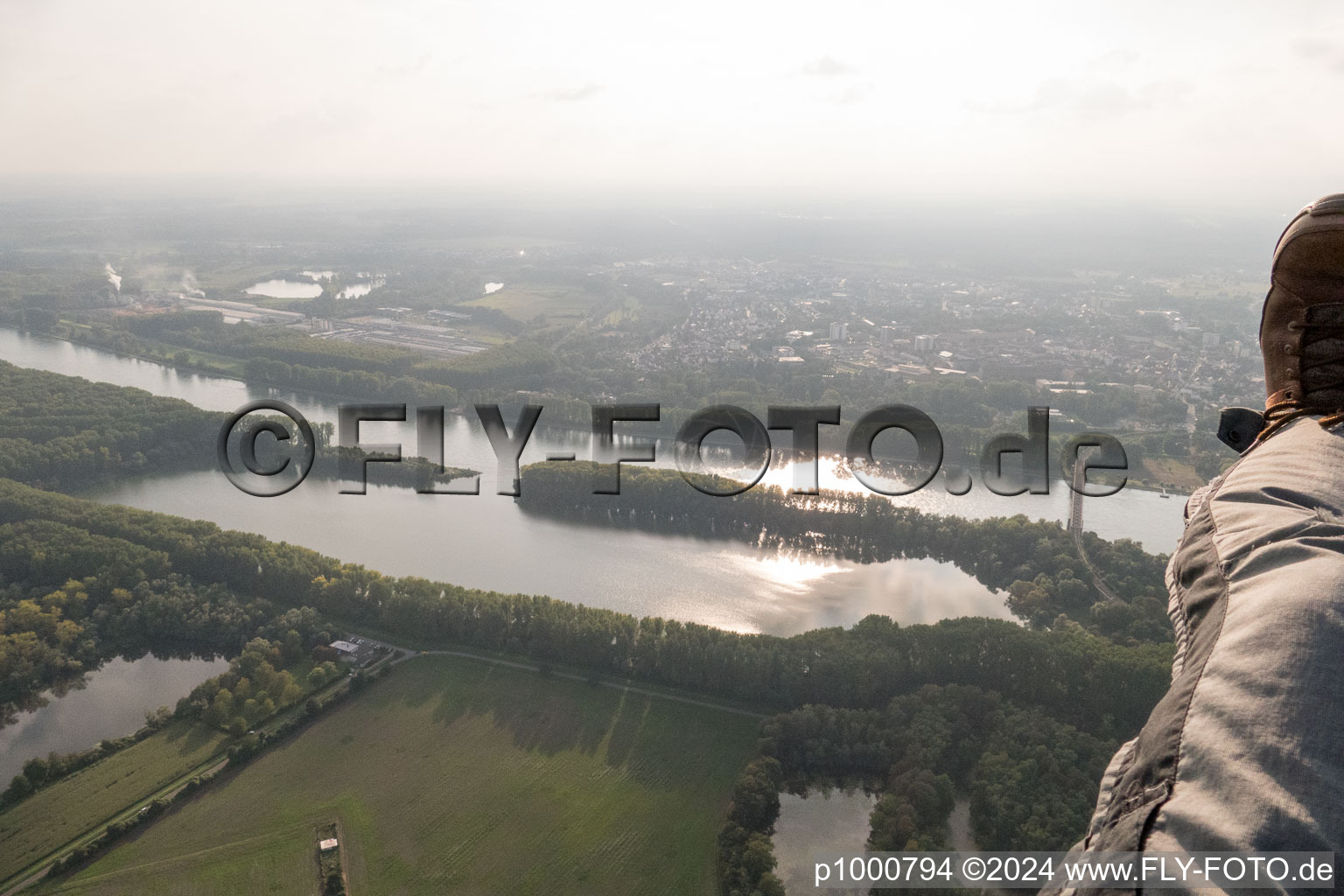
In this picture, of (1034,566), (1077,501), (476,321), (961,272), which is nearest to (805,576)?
(1034,566)

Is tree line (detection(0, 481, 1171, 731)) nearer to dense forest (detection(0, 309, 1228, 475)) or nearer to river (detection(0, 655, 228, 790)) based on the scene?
river (detection(0, 655, 228, 790))

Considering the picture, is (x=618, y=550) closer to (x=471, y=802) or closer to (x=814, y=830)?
(x=471, y=802)

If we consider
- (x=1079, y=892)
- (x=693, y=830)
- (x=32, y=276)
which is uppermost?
(x=32, y=276)

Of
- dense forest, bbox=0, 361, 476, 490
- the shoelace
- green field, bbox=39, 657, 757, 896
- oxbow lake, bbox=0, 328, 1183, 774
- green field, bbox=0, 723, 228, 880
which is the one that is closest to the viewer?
the shoelace

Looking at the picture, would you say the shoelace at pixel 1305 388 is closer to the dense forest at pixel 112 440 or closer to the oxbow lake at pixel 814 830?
the oxbow lake at pixel 814 830

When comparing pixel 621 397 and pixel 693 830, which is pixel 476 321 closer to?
pixel 621 397

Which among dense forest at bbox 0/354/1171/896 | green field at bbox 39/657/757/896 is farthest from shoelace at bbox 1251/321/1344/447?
green field at bbox 39/657/757/896
